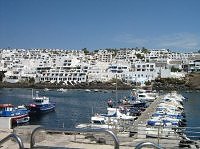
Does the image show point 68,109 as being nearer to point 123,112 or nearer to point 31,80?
point 123,112

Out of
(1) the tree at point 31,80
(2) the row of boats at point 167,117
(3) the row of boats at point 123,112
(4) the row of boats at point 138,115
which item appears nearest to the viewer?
(4) the row of boats at point 138,115

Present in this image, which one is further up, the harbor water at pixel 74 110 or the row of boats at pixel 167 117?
the row of boats at pixel 167 117

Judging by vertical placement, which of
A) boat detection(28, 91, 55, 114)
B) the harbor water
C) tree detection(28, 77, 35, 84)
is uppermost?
tree detection(28, 77, 35, 84)

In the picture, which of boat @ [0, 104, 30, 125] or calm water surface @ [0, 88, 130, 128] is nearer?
boat @ [0, 104, 30, 125]

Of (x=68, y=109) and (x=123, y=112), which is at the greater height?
(x=123, y=112)

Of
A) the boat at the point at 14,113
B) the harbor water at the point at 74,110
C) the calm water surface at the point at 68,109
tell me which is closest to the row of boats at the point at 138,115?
the harbor water at the point at 74,110

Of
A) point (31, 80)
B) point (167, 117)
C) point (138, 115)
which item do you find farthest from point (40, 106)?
point (31, 80)

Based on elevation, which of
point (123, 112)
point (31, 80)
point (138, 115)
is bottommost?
point (138, 115)

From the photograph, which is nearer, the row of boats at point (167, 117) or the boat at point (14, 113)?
the row of boats at point (167, 117)

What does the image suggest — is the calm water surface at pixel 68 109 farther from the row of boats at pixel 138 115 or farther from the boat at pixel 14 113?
the row of boats at pixel 138 115

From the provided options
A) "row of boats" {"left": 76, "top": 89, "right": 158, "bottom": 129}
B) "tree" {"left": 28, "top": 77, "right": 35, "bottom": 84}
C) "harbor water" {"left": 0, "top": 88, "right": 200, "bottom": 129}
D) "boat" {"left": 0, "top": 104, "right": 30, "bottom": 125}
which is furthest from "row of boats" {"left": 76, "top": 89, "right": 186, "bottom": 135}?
"tree" {"left": 28, "top": 77, "right": 35, "bottom": 84}

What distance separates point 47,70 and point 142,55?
162 ft

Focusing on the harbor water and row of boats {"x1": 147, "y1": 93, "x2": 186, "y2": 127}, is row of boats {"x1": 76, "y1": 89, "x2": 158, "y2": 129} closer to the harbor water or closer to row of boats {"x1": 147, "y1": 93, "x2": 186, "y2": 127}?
the harbor water

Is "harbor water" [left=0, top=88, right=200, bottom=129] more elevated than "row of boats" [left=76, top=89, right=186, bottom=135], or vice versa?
"row of boats" [left=76, top=89, right=186, bottom=135]
